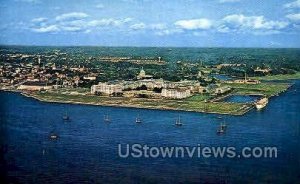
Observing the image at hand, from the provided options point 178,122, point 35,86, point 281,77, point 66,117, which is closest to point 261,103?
point 281,77

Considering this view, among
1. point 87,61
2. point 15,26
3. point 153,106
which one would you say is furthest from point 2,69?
point 153,106

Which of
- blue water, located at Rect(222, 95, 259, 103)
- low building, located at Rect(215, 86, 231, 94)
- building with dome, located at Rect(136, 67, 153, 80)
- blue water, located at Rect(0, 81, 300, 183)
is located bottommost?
blue water, located at Rect(0, 81, 300, 183)

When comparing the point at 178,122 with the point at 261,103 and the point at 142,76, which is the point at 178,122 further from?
the point at 261,103

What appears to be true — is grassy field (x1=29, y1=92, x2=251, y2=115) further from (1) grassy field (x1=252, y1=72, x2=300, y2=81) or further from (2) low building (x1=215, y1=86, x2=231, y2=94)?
(1) grassy field (x1=252, y1=72, x2=300, y2=81)

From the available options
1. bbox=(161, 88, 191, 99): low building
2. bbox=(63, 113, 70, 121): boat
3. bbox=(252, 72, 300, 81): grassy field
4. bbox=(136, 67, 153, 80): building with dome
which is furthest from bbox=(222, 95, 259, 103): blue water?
bbox=(63, 113, 70, 121): boat

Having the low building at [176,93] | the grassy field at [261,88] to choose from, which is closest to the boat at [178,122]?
the low building at [176,93]

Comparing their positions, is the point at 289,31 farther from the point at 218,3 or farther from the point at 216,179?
the point at 216,179
